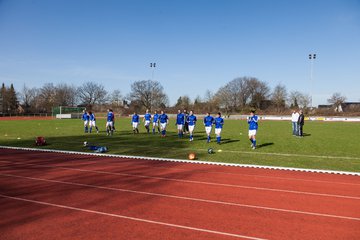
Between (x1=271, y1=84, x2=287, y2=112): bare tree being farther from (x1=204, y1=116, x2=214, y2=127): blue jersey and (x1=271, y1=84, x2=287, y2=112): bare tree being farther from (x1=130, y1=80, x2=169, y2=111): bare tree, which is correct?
(x1=204, y1=116, x2=214, y2=127): blue jersey

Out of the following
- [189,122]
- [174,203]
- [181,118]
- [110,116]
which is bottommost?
[174,203]

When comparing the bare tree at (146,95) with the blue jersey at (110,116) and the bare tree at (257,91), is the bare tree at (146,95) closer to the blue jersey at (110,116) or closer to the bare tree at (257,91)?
the bare tree at (257,91)

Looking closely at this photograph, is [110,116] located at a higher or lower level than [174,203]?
higher

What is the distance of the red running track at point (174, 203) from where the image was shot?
5.56 metres

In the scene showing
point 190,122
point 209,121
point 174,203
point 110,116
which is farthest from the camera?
point 110,116

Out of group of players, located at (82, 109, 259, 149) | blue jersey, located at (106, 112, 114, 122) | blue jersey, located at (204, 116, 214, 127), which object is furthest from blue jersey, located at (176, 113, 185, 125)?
blue jersey, located at (106, 112, 114, 122)

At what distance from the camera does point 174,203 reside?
7.23 m

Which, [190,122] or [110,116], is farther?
[110,116]

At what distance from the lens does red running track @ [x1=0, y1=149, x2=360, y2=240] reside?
5.56 meters

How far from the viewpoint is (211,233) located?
5.46m

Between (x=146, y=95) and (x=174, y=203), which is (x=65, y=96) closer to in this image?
(x=146, y=95)

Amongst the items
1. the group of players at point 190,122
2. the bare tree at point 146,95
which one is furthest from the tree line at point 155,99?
the group of players at point 190,122

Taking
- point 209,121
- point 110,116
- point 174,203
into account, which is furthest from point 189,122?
point 174,203

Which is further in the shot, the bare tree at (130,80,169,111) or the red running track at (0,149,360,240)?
the bare tree at (130,80,169,111)
